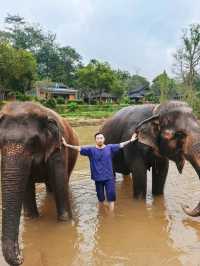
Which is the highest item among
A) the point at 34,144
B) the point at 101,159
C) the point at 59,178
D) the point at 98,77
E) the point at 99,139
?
the point at 98,77

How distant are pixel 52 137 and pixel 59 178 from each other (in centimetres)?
89

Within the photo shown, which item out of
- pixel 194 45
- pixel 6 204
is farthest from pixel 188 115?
pixel 194 45

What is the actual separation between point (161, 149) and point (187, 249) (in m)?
1.61

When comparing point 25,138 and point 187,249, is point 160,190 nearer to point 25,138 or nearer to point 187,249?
point 187,249

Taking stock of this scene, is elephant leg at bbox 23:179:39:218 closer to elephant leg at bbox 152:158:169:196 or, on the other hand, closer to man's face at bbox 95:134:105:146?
man's face at bbox 95:134:105:146

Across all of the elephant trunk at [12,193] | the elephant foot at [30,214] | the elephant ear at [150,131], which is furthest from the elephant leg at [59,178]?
the elephant ear at [150,131]

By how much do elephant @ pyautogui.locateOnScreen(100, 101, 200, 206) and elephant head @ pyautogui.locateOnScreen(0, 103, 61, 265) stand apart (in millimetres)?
1659

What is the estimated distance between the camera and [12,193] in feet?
14.6

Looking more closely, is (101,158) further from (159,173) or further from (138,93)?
(138,93)

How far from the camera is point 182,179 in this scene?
9.83 metres

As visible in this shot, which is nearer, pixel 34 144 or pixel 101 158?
pixel 34 144

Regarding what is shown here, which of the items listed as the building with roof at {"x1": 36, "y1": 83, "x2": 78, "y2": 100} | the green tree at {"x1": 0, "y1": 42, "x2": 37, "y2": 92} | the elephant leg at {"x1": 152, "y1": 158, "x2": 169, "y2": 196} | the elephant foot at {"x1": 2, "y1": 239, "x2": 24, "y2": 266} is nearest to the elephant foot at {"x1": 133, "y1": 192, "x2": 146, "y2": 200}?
the elephant leg at {"x1": 152, "y1": 158, "x2": 169, "y2": 196}

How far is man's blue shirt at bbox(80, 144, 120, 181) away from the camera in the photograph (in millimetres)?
6863

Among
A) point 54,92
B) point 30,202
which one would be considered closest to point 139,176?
point 30,202
